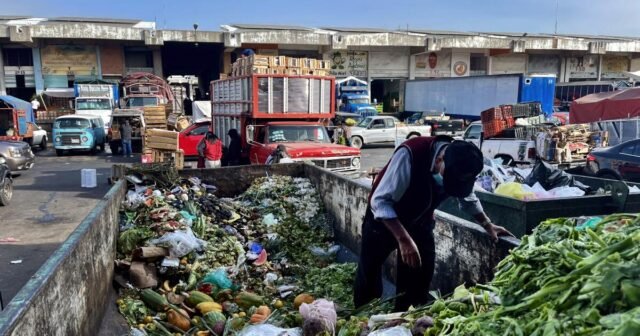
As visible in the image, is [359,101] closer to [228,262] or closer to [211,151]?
[211,151]

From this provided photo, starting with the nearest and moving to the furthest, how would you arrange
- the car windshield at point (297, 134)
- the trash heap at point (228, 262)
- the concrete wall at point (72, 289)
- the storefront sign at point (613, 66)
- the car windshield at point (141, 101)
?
the concrete wall at point (72, 289) < the trash heap at point (228, 262) < the car windshield at point (297, 134) < the car windshield at point (141, 101) < the storefront sign at point (613, 66)

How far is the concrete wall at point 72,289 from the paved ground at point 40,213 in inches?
86.9

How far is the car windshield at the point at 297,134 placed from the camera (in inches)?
436

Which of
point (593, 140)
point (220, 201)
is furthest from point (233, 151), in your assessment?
point (593, 140)

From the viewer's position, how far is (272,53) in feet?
110

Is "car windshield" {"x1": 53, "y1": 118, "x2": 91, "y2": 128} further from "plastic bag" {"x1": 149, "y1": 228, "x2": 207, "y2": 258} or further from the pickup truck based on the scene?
"plastic bag" {"x1": 149, "y1": 228, "x2": 207, "y2": 258}

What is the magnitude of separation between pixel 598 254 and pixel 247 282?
416cm

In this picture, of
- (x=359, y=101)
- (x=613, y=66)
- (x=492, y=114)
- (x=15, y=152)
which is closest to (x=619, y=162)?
(x=492, y=114)

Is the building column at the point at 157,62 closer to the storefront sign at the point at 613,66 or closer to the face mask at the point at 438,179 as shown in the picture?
the face mask at the point at 438,179

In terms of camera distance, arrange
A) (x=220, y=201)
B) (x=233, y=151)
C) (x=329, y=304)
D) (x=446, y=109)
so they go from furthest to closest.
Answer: (x=446, y=109) → (x=233, y=151) → (x=220, y=201) → (x=329, y=304)

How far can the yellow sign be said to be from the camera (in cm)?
3064

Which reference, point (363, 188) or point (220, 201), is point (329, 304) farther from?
point (220, 201)

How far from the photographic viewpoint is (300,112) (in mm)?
11812

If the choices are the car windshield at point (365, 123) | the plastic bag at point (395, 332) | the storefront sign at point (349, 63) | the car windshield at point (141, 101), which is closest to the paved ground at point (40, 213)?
the plastic bag at point (395, 332)
